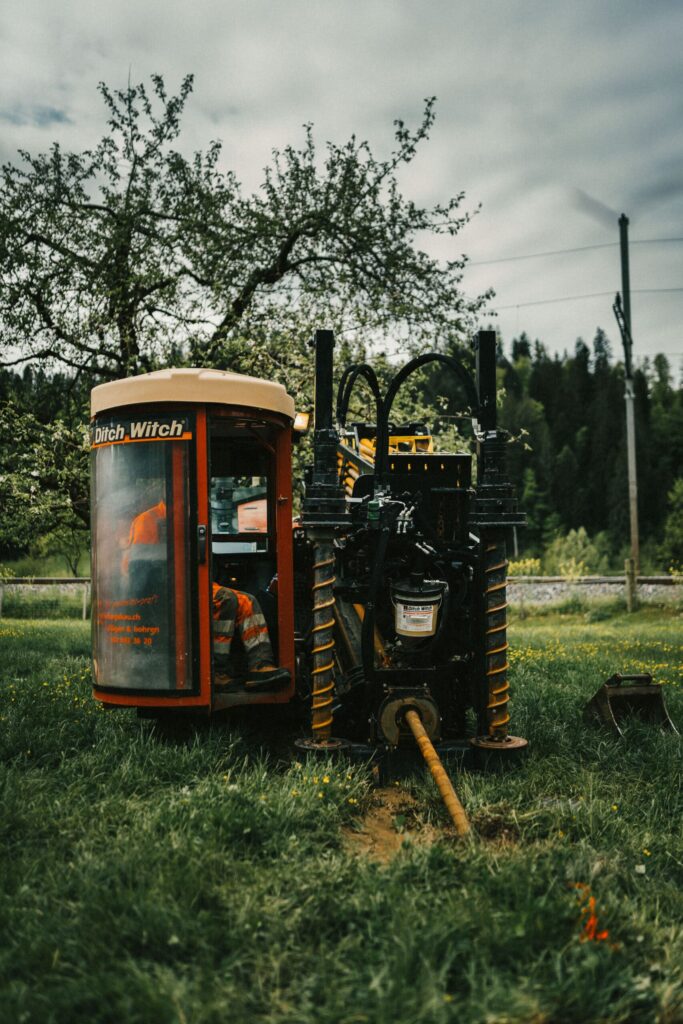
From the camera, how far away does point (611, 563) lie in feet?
230

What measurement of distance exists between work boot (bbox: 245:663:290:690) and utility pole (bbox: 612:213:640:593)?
17.2 meters

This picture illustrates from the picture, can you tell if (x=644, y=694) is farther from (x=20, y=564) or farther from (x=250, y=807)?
(x=20, y=564)

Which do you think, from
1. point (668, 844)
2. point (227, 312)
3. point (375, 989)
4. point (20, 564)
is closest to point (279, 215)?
point (227, 312)

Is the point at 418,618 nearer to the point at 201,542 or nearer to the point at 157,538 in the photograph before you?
the point at 201,542

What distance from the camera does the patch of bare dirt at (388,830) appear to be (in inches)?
159

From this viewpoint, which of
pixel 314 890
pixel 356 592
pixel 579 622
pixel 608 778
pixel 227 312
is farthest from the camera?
pixel 579 622

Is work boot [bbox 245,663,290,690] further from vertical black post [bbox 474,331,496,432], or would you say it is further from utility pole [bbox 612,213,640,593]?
utility pole [bbox 612,213,640,593]

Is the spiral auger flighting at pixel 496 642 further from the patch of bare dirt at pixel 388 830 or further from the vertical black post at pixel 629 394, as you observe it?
the vertical black post at pixel 629 394

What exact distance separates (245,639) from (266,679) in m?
0.31

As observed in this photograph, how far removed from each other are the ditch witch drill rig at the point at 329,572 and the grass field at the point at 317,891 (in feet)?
1.27

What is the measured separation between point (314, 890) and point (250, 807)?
0.75 m

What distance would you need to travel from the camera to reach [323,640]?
5227 millimetres

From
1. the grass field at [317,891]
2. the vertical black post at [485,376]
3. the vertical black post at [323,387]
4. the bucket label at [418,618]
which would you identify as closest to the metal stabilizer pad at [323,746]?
the grass field at [317,891]

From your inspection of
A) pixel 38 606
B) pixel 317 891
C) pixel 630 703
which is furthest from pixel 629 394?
pixel 317 891
